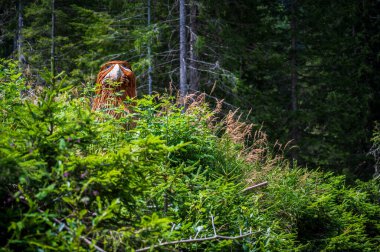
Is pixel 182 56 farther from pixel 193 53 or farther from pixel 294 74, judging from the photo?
pixel 294 74

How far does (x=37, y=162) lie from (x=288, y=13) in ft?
56.2

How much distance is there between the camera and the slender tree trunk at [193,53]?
11812 millimetres

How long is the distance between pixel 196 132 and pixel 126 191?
7.84ft

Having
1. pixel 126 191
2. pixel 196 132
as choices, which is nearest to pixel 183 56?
pixel 196 132

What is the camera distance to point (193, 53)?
1203cm

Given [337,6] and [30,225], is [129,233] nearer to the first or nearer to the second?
[30,225]

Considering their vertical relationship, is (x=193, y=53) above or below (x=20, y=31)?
below

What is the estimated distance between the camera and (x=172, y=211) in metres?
3.11

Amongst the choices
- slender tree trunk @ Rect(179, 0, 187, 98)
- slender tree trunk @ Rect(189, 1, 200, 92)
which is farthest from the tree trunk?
slender tree trunk @ Rect(179, 0, 187, 98)

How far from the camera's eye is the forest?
201 centimetres

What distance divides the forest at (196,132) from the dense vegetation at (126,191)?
0.01 m

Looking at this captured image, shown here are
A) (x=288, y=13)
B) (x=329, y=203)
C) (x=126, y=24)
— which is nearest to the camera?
(x=329, y=203)

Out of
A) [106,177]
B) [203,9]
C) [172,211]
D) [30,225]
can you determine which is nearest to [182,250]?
[172,211]

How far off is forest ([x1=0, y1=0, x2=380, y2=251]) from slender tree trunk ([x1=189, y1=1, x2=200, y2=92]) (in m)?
0.06
